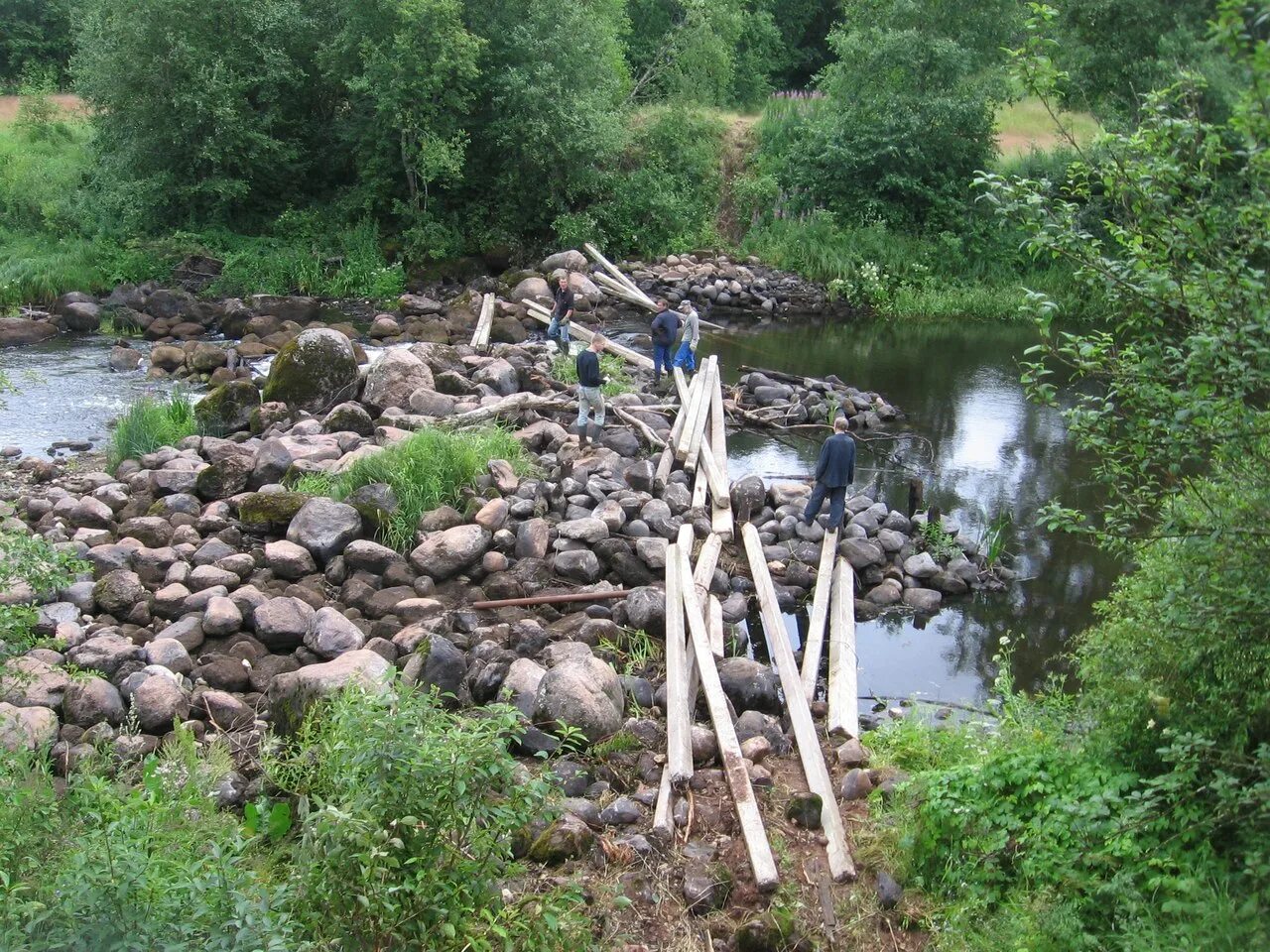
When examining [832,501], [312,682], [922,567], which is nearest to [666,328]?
[832,501]

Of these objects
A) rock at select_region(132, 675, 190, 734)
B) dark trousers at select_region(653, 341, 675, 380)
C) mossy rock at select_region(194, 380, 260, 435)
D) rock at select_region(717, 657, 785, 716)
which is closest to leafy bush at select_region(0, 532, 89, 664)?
rock at select_region(132, 675, 190, 734)

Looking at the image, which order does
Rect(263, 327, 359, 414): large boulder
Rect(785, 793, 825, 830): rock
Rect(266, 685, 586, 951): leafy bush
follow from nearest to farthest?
Rect(266, 685, 586, 951): leafy bush → Rect(785, 793, 825, 830): rock → Rect(263, 327, 359, 414): large boulder

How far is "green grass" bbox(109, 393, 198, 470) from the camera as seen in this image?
16078 millimetres

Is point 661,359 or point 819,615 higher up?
point 661,359

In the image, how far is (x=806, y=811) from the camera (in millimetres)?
8289

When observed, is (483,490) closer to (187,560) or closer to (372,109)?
(187,560)

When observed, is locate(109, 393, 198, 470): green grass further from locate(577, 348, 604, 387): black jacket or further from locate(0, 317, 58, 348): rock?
locate(0, 317, 58, 348): rock

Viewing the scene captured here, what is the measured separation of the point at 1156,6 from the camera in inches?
1172

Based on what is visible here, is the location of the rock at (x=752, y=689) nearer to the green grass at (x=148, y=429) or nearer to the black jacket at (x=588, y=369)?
the black jacket at (x=588, y=369)

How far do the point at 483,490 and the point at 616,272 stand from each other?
55.2ft

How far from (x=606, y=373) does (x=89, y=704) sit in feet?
40.4

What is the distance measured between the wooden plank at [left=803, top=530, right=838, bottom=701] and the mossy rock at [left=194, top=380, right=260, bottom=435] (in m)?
9.57

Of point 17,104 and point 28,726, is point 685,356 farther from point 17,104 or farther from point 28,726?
point 17,104

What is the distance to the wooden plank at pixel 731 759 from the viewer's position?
25.0ft
